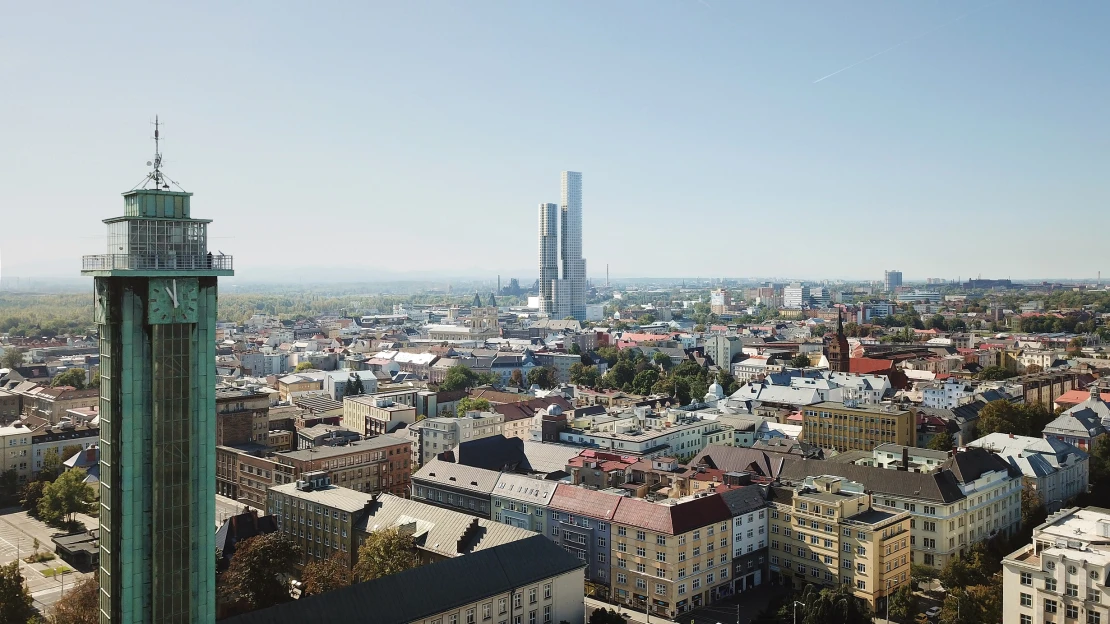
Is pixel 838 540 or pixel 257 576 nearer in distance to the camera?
pixel 257 576

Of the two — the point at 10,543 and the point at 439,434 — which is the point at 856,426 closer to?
the point at 439,434

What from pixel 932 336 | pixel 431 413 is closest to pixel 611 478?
pixel 431 413

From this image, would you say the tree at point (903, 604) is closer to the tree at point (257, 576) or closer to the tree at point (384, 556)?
the tree at point (384, 556)

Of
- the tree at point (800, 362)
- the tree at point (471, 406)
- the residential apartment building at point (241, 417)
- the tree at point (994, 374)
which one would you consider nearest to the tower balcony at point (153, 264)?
the residential apartment building at point (241, 417)

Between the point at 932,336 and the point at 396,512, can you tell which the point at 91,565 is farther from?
the point at 932,336

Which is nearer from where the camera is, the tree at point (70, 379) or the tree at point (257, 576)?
the tree at point (257, 576)

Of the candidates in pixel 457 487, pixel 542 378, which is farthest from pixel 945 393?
pixel 457 487

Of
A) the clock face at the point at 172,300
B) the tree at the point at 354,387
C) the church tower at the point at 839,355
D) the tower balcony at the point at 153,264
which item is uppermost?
the tower balcony at the point at 153,264
